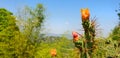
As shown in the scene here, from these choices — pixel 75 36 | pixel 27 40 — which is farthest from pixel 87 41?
pixel 27 40

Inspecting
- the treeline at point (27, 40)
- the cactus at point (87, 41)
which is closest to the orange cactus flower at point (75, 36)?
the cactus at point (87, 41)

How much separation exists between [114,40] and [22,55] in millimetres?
35010

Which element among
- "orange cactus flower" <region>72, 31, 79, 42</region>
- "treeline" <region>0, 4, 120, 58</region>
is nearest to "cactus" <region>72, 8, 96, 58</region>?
"orange cactus flower" <region>72, 31, 79, 42</region>

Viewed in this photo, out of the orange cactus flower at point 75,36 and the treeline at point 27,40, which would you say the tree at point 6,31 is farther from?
the orange cactus flower at point 75,36

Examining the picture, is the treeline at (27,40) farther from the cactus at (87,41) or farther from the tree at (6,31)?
the cactus at (87,41)

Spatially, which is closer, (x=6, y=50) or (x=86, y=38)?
(x=86, y=38)

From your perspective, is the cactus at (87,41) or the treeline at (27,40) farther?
the treeline at (27,40)

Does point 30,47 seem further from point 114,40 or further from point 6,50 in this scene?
point 114,40

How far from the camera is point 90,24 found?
8.77 metres

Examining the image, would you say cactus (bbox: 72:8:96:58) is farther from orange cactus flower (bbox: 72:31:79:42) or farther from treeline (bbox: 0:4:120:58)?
treeline (bbox: 0:4:120:58)

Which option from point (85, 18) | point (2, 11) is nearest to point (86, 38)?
point (85, 18)

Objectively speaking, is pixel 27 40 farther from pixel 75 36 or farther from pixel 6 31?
pixel 75 36

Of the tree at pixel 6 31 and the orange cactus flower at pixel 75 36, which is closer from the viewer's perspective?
the orange cactus flower at pixel 75 36

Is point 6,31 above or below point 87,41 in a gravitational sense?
above
